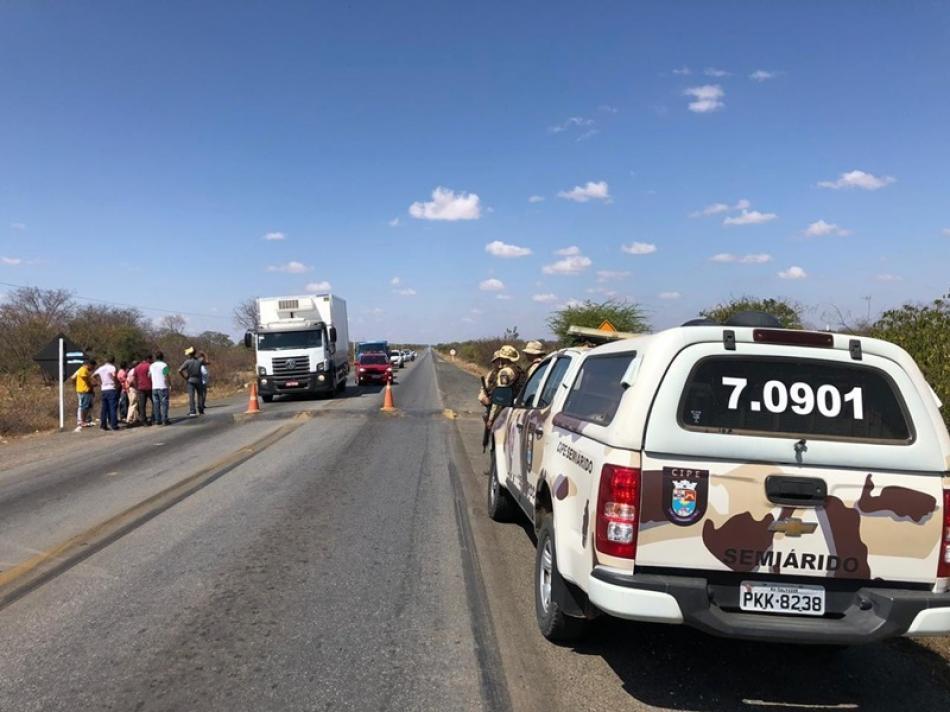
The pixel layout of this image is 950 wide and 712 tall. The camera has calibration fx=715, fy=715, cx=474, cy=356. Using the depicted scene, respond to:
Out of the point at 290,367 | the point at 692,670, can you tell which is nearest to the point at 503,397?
the point at 692,670

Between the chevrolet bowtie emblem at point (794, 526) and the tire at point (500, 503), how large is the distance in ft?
12.9

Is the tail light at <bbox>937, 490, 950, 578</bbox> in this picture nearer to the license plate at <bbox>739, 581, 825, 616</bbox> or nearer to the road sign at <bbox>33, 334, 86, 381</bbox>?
the license plate at <bbox>739, 581, 825, 616</bbox>

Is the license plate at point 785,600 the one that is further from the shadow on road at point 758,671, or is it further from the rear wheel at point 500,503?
the rear wheel at point 500,503

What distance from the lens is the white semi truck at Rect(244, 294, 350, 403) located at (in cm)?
2486

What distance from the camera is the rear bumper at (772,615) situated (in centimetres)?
Answer: 326

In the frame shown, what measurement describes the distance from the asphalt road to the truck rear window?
1397 millimetres

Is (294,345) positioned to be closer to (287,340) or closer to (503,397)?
(287,340)

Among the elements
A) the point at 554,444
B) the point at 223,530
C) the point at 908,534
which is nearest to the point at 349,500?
the point at 223,530

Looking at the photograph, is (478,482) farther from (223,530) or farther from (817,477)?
(817,477)

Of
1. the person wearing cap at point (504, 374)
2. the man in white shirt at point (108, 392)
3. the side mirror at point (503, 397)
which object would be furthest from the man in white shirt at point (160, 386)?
the side mirror at point (503, 397)

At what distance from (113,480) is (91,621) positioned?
19.3ft

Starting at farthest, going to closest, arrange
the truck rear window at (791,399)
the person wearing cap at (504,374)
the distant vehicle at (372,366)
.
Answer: the distant vehicle at (372,366) < the person wearing cap at (504,374) < the truck rear window at (791,399)

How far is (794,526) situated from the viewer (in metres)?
3.29

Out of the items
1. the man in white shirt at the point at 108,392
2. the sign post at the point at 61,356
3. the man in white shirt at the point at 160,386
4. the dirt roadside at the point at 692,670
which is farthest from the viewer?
the sign post at the point at 61,356
